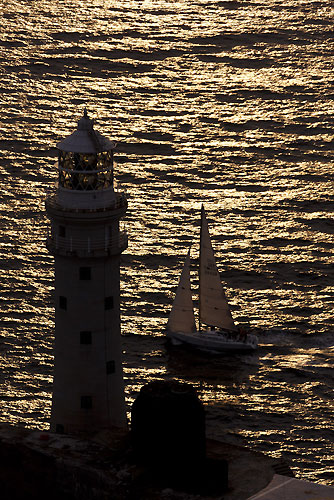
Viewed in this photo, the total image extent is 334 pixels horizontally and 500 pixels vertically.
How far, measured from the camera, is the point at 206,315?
178 metres

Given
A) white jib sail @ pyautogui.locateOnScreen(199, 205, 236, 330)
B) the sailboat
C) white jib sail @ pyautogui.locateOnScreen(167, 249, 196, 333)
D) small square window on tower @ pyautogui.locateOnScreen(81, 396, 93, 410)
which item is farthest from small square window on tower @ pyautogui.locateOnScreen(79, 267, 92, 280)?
white jib sail @ pyautogui.locateOnScreen(199, 205, 236, 330)

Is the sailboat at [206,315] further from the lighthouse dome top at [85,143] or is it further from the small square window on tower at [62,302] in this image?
the lighthouse dome top at [85,143]

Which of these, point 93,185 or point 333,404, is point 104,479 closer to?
point 93,185

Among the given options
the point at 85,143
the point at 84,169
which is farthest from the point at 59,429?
the point at 85,143

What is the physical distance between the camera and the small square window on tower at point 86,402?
410ft

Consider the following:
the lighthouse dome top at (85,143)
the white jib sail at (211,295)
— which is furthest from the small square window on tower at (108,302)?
the white jib sail at (211,295)

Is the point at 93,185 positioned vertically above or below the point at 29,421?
above

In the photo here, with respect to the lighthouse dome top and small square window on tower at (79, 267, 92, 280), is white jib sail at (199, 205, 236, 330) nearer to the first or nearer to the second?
small square window on tower at (79, 267, 92, 280)

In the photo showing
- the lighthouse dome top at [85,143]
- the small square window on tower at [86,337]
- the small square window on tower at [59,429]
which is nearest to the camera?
the lighthouse dome top at [85,143]

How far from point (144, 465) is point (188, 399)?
4.96 meters

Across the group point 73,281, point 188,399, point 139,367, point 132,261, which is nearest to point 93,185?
point 73,281

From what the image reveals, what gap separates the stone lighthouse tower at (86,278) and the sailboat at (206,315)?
4797 cm

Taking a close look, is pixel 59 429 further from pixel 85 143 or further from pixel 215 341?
pixel 215 341

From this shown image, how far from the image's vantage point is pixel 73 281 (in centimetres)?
12244
